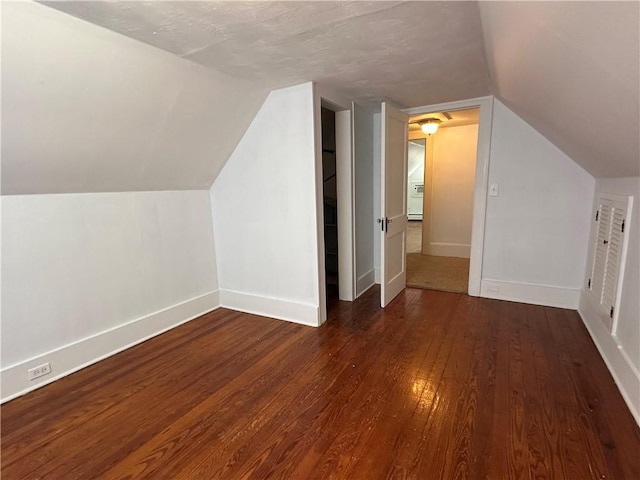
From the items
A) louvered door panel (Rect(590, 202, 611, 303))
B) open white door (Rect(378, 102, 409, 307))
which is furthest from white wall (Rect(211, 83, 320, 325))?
louvered door panel (Rect(590, 202, 611, 303))

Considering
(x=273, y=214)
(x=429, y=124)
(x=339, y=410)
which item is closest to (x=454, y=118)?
(x=429, y=124)

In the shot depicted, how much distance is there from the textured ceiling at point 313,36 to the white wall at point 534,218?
93 centimetres

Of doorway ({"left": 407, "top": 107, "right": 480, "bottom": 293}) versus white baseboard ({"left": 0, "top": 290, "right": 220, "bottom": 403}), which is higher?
doorway ({"left": 407, "top": 107, "right": 480, "bottom": 293})

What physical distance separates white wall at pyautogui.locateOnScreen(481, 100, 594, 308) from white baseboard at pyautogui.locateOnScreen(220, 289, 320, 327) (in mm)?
1959

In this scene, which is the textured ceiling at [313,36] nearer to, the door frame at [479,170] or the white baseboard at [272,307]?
the door frame at [479,170]

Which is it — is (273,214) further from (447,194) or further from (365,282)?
(447,194)

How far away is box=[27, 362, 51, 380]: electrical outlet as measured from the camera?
201cm

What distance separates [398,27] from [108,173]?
210 cm

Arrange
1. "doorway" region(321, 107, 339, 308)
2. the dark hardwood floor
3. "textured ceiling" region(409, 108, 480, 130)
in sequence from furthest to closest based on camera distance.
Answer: "textured ceiling" region(409, 108, 480, 130), "doorway" region(321, 107, 339, 308), the dark hardwood floor

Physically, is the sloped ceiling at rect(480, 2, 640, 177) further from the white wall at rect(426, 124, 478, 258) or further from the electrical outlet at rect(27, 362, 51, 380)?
the electrical outlet at rect(27, 362, 51, 380)

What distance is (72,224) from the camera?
7.21ft

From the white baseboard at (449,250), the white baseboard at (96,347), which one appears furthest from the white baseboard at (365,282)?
the white baseboard at (449,250)

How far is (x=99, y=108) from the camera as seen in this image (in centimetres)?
187

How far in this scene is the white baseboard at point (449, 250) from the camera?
5.16m
